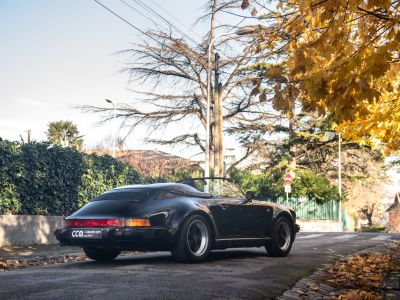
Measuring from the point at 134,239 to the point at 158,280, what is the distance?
1.48 m

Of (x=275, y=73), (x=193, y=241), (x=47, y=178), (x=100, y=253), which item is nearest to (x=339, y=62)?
(x=275, y=73)

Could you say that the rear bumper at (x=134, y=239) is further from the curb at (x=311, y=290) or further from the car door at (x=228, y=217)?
the curb at (x=311, y=290)

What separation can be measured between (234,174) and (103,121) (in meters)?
13.8

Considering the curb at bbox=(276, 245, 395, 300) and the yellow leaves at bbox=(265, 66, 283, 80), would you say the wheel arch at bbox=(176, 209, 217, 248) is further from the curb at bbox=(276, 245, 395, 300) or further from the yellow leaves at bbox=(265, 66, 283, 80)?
the yellow leaves at bbox=(265, 66, 283, 80)

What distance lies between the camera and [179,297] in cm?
523

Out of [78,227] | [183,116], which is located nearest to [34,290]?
[78,227]

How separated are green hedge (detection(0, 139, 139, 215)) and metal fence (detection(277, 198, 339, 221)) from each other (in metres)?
21.0

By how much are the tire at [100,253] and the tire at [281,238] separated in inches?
103

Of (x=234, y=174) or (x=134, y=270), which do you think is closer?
(x=134, y=270)

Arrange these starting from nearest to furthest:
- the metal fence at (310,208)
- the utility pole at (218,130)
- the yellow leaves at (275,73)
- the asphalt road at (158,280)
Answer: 1. the asphalt road at (158,280)
2. the yellow leaves at (275,73)
3. the utility pole at (218,130)
4. the metal fence at (310,208)

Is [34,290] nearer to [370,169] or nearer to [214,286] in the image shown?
[214,286]

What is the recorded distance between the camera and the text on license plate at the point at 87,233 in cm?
766

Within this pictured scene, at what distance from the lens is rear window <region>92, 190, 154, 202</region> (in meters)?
8.08

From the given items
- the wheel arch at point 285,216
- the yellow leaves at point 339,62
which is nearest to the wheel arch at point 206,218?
the wheel arch at point 285,216
